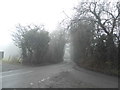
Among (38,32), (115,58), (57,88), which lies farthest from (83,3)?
(57,88)

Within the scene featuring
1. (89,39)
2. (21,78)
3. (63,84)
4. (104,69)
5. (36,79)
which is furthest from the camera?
(89,39)

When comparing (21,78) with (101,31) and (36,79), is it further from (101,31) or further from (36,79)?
(101,31)

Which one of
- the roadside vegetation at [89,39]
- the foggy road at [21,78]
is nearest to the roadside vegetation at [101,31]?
the roadside vegetation at [89,39]

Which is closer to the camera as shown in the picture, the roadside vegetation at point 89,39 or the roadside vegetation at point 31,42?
the roadside vegetation at point 89,39

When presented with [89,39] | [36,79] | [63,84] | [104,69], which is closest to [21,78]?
[36,79]

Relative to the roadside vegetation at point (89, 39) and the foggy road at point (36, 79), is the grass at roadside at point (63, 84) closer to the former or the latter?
the foggy road at point (36, 79)

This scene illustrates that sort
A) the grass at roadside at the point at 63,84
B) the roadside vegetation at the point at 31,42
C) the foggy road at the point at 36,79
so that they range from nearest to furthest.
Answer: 1. the grass at roadside at the point at 63,84
2. the foggy road at the point at 36,79
3. the roadside vegetation at the point at 31,42

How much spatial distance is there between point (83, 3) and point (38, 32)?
12542mm

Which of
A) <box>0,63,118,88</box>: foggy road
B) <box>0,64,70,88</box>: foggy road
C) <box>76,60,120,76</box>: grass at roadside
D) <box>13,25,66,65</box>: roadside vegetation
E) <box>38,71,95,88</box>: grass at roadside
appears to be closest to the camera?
<box>38,71,95,88</box>: grass at roadside

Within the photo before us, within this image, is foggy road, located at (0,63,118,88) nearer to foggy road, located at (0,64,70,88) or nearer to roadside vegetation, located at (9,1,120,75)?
foggy road, located at (0,64,70,88)

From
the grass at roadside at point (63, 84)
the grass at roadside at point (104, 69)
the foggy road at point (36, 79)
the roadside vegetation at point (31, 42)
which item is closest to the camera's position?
the grass at roadside at point (63, 84)

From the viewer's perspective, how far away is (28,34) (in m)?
35.4

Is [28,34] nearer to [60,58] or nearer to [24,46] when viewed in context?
[24,46]

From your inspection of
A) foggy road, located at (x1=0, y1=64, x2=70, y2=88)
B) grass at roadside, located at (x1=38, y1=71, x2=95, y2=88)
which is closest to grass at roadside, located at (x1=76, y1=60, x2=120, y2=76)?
foggy road, located at (x1=0, y1=64, x2=70, y2=88)
